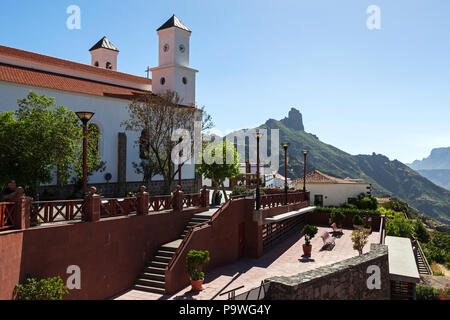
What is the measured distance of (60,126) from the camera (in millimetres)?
13688

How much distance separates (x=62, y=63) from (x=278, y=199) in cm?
1892

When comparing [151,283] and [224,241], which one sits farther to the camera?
[224,241]

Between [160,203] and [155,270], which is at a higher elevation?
[160,203]

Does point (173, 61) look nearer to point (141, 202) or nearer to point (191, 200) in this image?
point (191, 200)

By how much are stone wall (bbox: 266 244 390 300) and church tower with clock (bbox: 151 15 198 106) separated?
2188cm

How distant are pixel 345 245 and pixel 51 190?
1783 centimetres

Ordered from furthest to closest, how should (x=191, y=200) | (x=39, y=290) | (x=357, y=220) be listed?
(x=357, y=220) → (x=191, y=200) → (x=39, y=290)

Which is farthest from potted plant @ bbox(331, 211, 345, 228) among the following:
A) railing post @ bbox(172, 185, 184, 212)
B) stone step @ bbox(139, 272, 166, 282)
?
stone step @ bbox(139, 272, 166, 282)

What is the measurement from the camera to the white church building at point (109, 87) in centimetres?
2150

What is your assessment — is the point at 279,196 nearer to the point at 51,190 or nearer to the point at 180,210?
the point at 180,210

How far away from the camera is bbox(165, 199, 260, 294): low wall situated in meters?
13.4

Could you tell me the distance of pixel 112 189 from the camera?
24891 mm

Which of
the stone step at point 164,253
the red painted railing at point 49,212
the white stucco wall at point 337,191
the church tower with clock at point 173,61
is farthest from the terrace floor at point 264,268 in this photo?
the church tower with clock at point 173,61

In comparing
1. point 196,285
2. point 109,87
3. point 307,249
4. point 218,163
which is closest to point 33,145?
point 196,285
